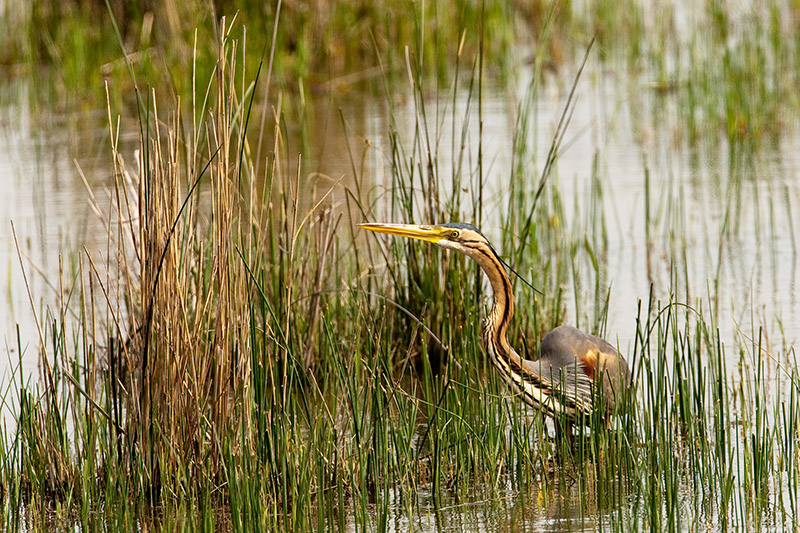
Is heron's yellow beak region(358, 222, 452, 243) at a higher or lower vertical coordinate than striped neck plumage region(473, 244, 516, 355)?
higher

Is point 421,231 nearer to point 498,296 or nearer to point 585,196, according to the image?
point 498,296

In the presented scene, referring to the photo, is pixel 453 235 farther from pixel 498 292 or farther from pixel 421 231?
pixel 498 292

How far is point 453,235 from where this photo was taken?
178 inches

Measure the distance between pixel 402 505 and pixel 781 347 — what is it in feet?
7.02

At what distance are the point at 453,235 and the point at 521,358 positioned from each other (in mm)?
515

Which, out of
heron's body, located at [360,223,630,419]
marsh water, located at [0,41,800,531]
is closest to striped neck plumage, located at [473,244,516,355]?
heron's body, located at [360,223,630,419]

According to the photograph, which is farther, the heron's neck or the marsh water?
the marsh water

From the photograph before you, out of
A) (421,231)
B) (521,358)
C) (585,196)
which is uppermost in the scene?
(421,231)

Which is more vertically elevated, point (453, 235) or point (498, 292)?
point (453, 235)

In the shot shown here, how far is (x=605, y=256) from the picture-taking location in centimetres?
680

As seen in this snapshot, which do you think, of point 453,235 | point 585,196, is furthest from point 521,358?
point 585,196

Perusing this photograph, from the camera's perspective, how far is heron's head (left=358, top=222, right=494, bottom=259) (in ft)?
14.8

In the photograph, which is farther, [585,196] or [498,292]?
[585,196]

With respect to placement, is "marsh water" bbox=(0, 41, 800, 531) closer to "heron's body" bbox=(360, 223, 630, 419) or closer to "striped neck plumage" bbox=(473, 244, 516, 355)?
"heron's body" bbox=(360, 223, 630, 419)
